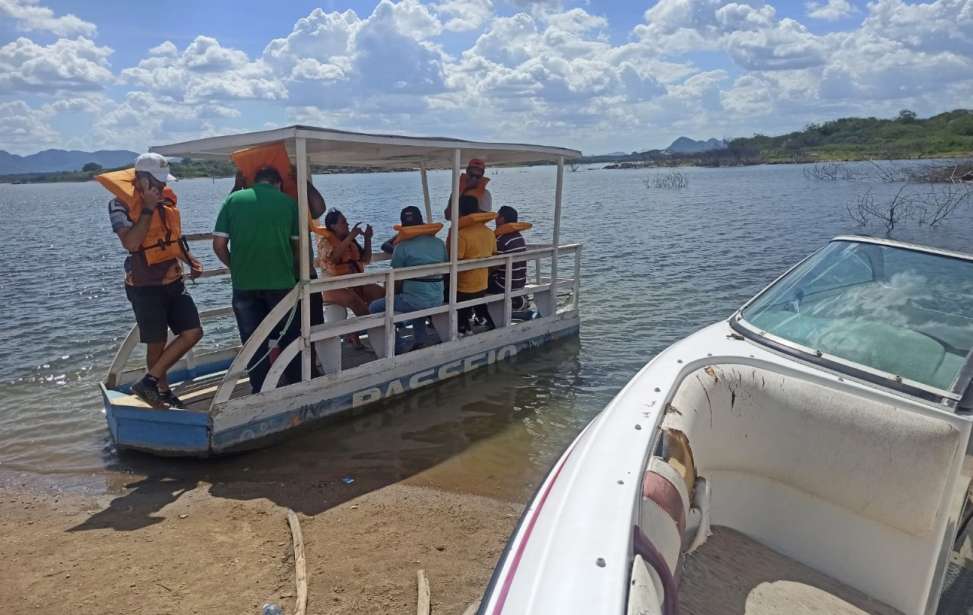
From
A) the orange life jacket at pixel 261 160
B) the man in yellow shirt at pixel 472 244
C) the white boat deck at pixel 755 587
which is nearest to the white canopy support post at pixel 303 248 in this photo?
the orange life jacket at pixel 261 160

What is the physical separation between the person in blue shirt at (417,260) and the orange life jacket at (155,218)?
2.30 metres

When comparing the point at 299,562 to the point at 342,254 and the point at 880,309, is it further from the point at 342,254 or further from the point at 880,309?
the point at 342,254

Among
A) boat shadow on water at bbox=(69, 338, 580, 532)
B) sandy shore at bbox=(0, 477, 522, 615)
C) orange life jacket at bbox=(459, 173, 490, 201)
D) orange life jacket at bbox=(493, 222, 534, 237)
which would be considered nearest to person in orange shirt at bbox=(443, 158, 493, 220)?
orange life jacket at bbox=(459, 173, 490, 201)

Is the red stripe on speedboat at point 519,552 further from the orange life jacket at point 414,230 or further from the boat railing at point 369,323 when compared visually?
the orange life jacket at point 414,230

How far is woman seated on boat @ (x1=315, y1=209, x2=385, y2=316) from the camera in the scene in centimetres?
755

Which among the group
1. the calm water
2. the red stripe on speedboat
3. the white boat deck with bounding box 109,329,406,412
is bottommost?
the calm water

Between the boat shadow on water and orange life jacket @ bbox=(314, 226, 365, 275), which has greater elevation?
orange life jacket @ bbox=(314, 226, 365, 275)

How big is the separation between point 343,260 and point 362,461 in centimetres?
256

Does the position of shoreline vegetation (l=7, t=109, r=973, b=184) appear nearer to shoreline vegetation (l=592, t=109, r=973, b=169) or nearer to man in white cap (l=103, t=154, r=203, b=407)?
shoreline vegetation (l=592, t=109, r=973, b=169)

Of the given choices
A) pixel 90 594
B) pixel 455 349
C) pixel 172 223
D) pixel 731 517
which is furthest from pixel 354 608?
pixel 455 349

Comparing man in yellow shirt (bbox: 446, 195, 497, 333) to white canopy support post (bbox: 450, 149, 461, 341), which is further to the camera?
man in yellow shirt (bbox: 446, 195, 497, 333)

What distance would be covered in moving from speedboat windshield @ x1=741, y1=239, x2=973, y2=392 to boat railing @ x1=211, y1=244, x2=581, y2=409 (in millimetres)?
3795

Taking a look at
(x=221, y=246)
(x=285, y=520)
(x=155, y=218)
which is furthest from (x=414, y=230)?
(x=285, y=520)

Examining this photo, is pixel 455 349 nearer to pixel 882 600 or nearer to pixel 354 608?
pixel 354 608
